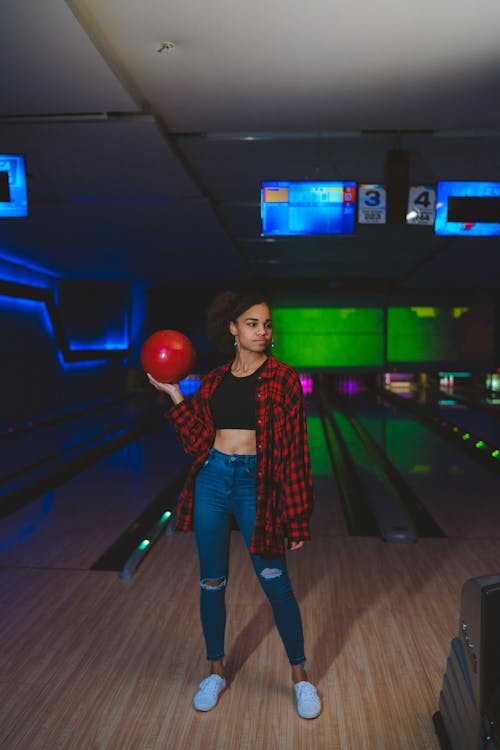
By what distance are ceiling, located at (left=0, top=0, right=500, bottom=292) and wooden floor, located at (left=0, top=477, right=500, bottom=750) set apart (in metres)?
2.84

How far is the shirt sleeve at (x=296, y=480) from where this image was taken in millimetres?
2043

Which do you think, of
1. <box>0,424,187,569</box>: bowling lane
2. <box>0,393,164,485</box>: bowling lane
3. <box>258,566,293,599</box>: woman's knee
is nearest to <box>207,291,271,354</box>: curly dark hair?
<box>258,566,293,599</box>: woman's knee

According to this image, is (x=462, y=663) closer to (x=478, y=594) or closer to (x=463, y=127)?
(x=478, y=594)

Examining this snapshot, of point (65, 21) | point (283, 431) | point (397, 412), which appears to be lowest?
point (397, 412)

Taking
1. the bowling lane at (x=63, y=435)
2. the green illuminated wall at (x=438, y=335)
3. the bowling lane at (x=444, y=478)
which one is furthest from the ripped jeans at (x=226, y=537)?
the green illuminated wall at (x=438, y=335)

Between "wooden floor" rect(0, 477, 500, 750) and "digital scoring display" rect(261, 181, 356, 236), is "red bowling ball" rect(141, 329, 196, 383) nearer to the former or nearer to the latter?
"wooden floor" rect(0, 477, 500, 750)

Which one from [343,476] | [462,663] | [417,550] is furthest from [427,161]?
[462,663]

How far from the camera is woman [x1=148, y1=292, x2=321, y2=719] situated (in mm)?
2023

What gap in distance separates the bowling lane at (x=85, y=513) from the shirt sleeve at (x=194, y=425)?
5.82 ft

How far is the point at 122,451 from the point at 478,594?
6152 mm

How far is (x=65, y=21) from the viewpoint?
9.08 feet

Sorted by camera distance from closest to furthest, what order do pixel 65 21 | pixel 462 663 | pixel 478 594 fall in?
pixel 478 594 < pixel 462 663 < pixel 65 21

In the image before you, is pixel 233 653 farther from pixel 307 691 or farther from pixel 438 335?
pixel 438 335

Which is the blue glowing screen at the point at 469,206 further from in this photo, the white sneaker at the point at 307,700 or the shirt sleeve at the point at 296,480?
the white sneaker at the point at 307,700
